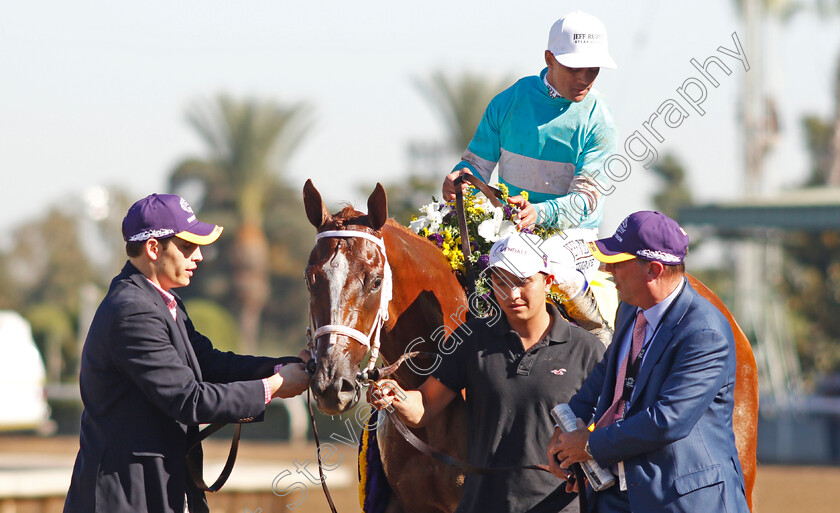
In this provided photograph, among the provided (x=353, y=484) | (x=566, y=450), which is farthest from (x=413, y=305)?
(x=353, y=484)

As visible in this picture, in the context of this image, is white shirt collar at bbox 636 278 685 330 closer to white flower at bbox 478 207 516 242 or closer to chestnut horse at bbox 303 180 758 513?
chestnut horse at bbox 303 180 758 513

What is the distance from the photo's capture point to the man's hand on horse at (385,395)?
14.2 ft

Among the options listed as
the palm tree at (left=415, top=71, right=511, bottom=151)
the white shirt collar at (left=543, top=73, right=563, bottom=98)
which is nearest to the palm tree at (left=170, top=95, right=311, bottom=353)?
the palm tree at (left=415, top=71, right=511, bottom=151)

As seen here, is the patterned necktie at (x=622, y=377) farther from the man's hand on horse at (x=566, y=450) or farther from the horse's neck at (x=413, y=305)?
the horse's neck at (x=413, y=305)

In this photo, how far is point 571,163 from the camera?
5539 mm

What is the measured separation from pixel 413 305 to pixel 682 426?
5.34 ft

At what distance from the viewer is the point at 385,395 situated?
4332 millimetres

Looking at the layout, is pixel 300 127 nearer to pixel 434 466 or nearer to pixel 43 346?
pixel 43 346

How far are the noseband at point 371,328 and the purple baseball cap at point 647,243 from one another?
1088 mm

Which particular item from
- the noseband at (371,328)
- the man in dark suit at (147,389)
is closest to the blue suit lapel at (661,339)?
the noseband at (371,328)

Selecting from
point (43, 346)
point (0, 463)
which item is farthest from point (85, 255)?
point (0, 463)

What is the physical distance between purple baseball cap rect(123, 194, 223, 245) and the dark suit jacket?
185 millimetres

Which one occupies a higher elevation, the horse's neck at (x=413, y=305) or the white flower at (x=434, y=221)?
the white flower at (x=434, y=221)

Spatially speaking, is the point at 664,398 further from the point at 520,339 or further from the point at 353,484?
the point at 353,484
